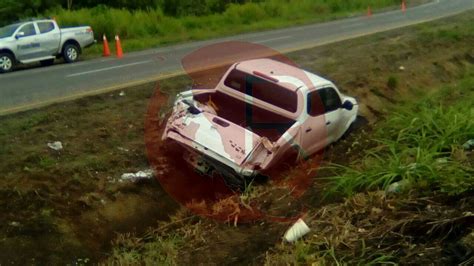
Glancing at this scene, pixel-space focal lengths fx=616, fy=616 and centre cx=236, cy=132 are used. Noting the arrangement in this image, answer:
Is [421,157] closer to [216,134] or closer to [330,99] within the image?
[216,134]

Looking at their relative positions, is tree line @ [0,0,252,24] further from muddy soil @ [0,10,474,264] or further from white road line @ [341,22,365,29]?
muddy soil @ [0,10,474,264]

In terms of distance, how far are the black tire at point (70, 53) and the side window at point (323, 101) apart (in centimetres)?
1372

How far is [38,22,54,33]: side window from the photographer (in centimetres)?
2141

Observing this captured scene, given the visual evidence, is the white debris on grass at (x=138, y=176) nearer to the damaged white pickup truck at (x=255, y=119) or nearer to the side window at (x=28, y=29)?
the damaged white pickup truck at (x=255, y=119)

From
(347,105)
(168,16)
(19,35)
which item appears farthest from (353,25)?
(347,105)

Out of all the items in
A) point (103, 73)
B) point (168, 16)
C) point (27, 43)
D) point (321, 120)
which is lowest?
point (168, 16)

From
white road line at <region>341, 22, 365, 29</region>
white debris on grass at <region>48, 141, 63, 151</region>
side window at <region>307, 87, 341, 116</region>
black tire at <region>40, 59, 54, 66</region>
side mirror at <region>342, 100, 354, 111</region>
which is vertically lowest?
white road line at <region>341, 22, 365, 29</region>

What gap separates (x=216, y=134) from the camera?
920 cm

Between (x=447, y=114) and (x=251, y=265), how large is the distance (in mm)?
4523

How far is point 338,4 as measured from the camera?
161 feet

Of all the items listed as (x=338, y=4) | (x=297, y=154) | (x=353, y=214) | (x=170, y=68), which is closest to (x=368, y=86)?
(x=170, y=68)

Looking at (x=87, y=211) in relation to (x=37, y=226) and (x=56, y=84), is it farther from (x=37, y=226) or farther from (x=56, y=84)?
(x=56, y=84)

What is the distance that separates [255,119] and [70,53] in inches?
545

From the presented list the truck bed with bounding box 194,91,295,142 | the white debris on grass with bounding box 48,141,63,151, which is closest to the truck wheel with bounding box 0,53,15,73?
the white debris on grass with bounding box 48,141,63,151
